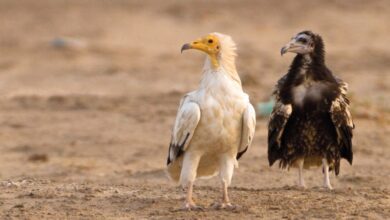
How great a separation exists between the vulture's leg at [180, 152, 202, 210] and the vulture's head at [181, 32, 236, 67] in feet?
2.70

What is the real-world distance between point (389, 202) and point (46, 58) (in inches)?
564

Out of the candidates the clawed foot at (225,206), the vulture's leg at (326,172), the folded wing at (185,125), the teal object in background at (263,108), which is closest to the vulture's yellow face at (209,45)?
the folded wing at (185,125)

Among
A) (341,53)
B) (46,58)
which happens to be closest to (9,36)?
(46,58)

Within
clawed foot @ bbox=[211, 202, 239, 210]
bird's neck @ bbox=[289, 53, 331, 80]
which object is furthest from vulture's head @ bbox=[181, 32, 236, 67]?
bird's neck @ bbox=[289, 53, 331, 80]

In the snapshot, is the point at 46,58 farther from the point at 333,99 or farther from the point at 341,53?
the point at 333,99

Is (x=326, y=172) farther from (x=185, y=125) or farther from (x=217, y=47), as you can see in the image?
(x=185, y=125)

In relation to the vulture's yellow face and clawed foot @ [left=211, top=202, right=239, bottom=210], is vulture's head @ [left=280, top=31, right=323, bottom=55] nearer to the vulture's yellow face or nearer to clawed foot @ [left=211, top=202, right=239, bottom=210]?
the vulture's yellow face

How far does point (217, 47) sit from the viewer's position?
9906 millimetres

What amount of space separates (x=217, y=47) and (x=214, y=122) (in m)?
0.77

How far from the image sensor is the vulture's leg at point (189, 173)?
969 centimetres

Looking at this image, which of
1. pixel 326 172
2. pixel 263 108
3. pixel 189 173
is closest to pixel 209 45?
pixel 189 173

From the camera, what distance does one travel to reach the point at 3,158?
14.9m

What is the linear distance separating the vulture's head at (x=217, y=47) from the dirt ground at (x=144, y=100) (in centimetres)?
125

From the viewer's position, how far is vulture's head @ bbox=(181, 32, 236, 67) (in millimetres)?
9820
